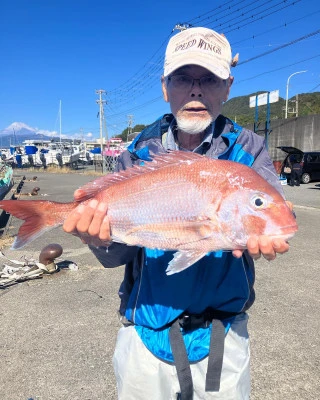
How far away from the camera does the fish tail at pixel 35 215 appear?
1933 millimetres

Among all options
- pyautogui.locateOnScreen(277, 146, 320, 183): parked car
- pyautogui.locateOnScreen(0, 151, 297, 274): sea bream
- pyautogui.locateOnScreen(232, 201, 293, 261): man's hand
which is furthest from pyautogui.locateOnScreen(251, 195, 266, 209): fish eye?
pyautogui.locateOnScreen(277, 146, 320, 183): parked car

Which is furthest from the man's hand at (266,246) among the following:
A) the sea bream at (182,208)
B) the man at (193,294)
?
→ the man at (193,294)

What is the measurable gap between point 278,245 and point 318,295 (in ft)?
13.8

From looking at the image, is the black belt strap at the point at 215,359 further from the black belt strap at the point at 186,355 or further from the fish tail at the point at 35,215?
the fish tail at the point at 35,215

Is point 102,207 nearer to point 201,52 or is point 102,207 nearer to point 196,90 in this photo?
point 196,90

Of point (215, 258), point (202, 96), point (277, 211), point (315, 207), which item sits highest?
point (202, 96)

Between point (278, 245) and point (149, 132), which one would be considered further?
point (149, 132)

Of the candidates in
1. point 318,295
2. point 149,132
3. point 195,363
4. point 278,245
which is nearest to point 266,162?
point 278,245

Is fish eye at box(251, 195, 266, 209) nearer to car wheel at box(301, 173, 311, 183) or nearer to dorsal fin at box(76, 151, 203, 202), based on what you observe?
dorsal fin at box(76, 151, 203, 202)

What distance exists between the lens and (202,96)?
195cm

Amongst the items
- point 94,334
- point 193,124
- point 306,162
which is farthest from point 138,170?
point 306,162

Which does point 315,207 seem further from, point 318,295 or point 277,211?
point 277,211

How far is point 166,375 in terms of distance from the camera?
6.29 feet

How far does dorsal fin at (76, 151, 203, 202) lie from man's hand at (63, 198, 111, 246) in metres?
0.14
